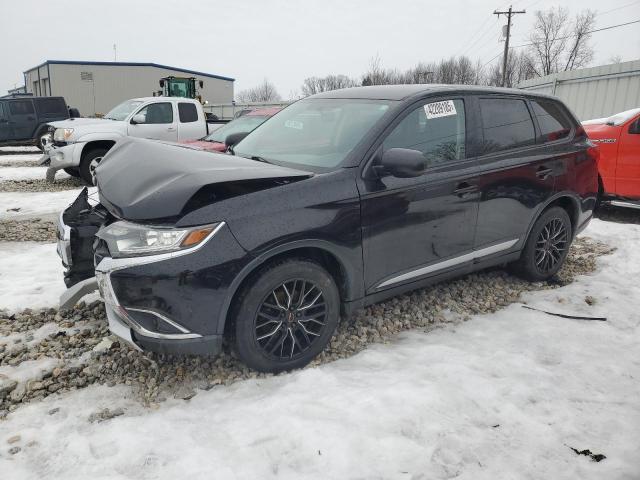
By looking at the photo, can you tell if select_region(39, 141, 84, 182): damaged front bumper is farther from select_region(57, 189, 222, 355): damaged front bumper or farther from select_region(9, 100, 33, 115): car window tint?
select_region(9, 100, 33, 115): car window tint

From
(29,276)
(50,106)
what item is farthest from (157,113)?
(50,106)

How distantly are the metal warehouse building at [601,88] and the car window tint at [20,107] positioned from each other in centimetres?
1682

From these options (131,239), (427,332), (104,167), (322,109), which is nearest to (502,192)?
(427,332)

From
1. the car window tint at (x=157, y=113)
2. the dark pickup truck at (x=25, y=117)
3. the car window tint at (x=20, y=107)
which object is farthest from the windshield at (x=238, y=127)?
the car window tint at (x=20, y=107)

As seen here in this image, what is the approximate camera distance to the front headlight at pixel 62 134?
9688mm

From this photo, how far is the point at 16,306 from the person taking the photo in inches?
158

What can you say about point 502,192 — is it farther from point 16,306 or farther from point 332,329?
point 16,306

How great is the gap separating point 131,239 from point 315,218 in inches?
42.1

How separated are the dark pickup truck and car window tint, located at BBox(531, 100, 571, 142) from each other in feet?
56.1

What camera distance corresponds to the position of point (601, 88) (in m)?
14.8

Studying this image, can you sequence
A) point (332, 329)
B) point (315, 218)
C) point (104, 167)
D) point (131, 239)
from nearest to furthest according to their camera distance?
point (131, 239) → point (315, 218) → point (332, 329) → point (104, 167)

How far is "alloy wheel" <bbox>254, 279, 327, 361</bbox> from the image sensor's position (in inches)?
113

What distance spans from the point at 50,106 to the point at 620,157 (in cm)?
1792

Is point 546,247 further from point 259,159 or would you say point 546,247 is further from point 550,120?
point 259,159
